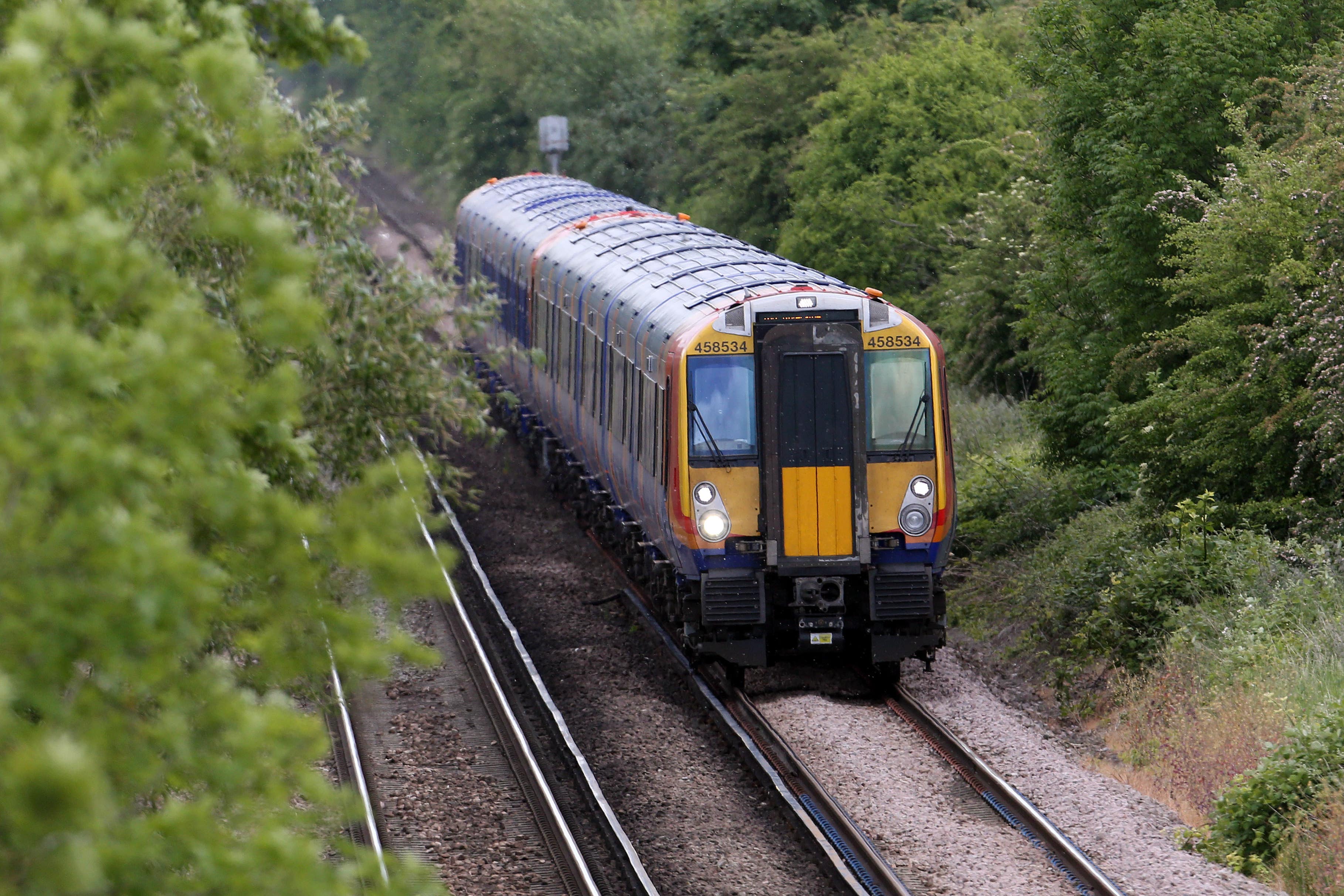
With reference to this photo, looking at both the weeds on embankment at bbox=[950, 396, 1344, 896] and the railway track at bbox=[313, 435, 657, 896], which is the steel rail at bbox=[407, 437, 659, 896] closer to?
the railway track at bbox=[313, 435, 657, 896]

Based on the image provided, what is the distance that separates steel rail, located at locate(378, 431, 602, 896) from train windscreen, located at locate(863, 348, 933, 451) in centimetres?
410

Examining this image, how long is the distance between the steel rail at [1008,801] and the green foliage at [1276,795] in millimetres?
965

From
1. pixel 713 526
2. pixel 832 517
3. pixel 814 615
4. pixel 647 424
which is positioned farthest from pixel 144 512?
pixel 647 424

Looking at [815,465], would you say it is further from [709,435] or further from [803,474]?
[709,435]

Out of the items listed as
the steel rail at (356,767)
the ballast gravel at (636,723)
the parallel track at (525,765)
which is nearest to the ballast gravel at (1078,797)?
the ballast gravel at (636,723)

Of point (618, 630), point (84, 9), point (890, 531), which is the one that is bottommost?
point (618, 630)

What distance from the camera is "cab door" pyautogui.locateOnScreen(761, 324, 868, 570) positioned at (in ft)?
43.1

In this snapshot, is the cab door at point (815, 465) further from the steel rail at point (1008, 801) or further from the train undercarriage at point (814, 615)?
the steel rail at point (1008, 801)

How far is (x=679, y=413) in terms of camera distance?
526 inches

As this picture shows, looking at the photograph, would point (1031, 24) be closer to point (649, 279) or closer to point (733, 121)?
point (649, 279)

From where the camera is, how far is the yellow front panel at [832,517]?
13148mm

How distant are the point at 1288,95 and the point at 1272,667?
670 centimetres

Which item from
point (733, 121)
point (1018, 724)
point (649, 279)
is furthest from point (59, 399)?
point (733, 121)

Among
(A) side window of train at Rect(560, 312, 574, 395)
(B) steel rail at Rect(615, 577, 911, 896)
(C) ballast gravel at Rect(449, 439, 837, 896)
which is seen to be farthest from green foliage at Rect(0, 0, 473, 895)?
(A) side window of train at Rect(560, 312, 574, 395)
